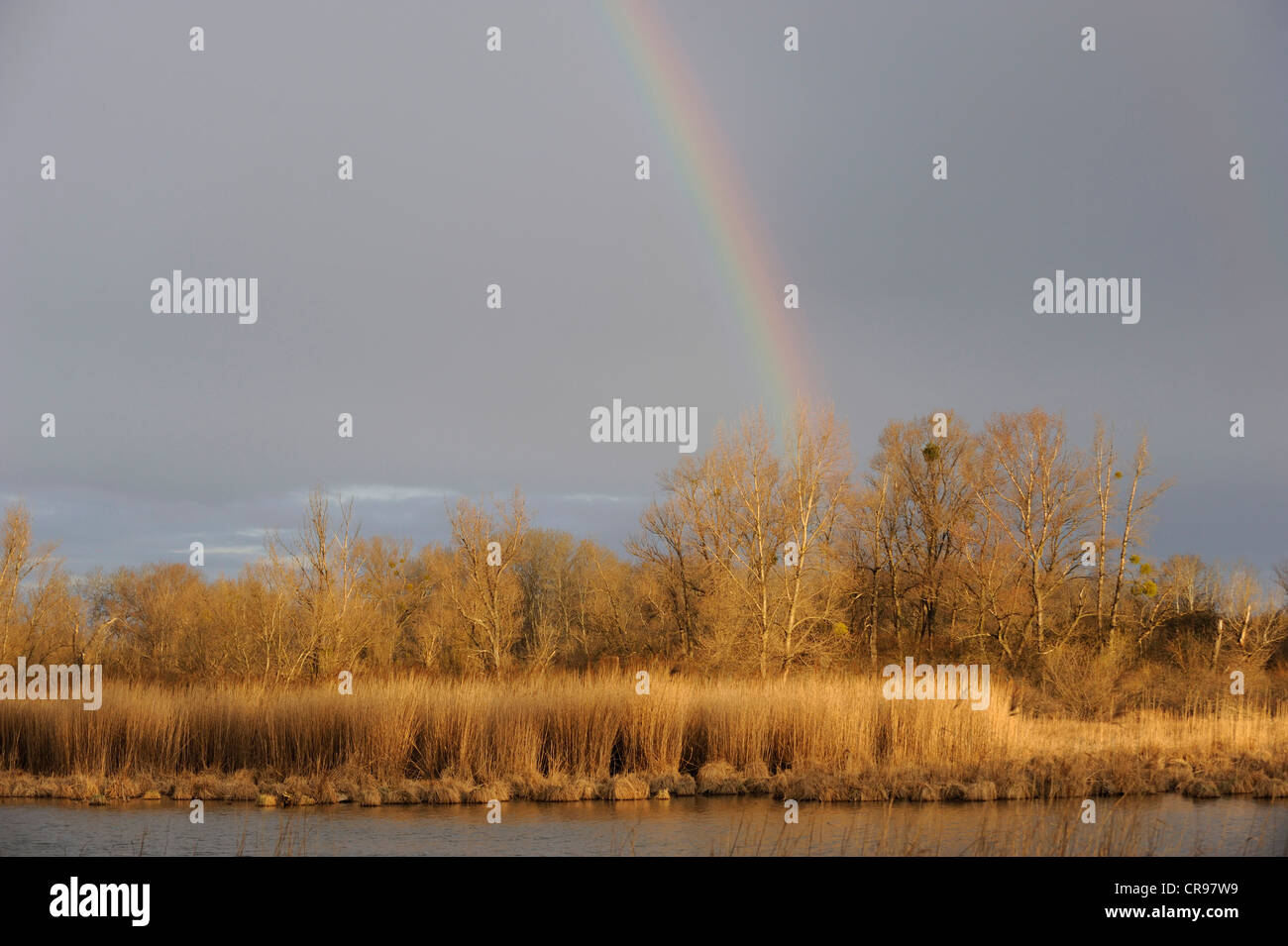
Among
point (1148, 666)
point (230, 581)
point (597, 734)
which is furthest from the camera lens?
point (230, 581)

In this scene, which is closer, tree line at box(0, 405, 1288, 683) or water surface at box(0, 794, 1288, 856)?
water surface at box(0, 794, 1288, 856)

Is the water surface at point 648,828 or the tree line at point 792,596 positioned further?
the tree line at point 792,596

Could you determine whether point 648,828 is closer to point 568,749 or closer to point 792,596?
point 568,749

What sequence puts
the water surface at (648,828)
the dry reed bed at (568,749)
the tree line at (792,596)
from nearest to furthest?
the water surface at (648,828), the dry reed bed at (568,749), the tree line at (792,596)

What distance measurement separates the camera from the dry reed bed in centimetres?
1853

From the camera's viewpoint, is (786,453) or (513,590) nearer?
(786,453)

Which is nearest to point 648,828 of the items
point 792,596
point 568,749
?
point 568,749

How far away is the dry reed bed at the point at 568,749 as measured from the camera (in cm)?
1853

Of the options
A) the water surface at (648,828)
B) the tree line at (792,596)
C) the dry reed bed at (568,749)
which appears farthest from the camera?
the tree line at (792,596)

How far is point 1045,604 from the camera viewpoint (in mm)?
48125

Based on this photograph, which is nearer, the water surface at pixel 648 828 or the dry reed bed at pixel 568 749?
the water surface at pixel 648 828
